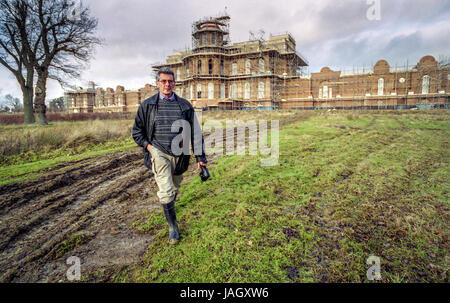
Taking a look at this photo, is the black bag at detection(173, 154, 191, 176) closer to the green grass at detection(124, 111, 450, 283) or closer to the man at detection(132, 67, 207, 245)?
the man at detection(132, 67, 207, 245)

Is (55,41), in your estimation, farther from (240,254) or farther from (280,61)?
(280,61)

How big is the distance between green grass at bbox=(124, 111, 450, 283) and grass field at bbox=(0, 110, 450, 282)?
0.01 meters

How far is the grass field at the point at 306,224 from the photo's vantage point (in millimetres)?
2502

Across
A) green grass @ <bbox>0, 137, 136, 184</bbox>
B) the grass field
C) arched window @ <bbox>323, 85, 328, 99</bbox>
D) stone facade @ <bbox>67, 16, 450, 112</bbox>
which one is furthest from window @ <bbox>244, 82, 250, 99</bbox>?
the grass field

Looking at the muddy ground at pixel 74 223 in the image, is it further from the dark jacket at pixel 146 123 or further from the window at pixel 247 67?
the window at pixel 247 67

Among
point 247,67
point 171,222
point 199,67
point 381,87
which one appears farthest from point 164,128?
point 381,87

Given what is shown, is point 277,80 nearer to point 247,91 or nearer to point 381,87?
point 247,91

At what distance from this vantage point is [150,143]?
330cm

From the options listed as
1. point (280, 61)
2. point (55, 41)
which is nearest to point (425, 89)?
point (280, 61)

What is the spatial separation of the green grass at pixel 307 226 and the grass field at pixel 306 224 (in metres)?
0.01

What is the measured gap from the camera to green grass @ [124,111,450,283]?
8.18 feet

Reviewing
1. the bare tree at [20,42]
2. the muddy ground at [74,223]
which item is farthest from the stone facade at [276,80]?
the muddy ground at [74,223]

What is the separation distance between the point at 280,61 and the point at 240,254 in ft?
138

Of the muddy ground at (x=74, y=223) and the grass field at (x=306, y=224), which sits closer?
the grass field at (x=306, y=224)
